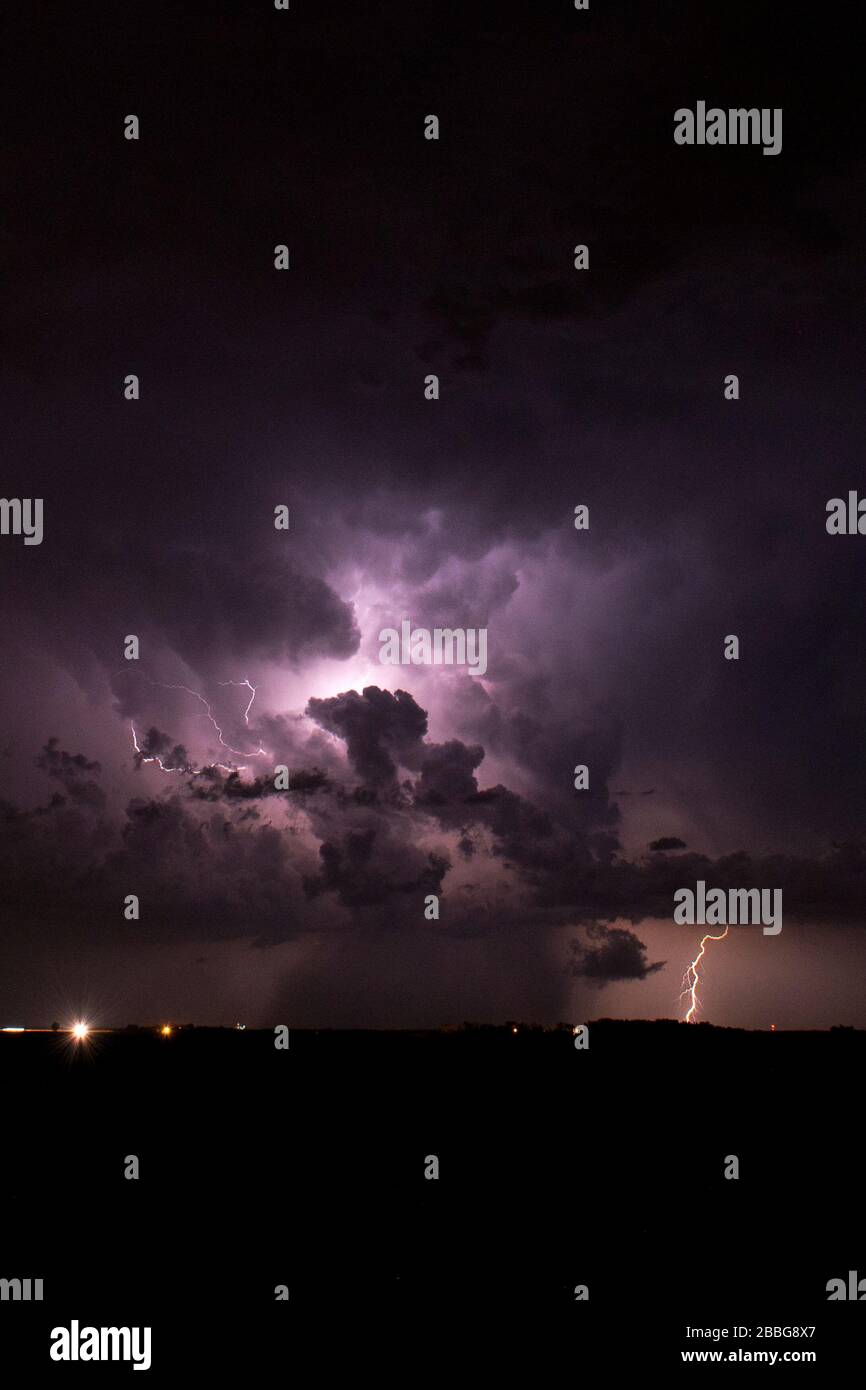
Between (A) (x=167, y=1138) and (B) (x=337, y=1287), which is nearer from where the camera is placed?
(B) (x=337, y=1287)

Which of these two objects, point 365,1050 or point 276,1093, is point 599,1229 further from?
point 365,1050

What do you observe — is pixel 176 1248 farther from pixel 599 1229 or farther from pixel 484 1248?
pixel 599 1229
